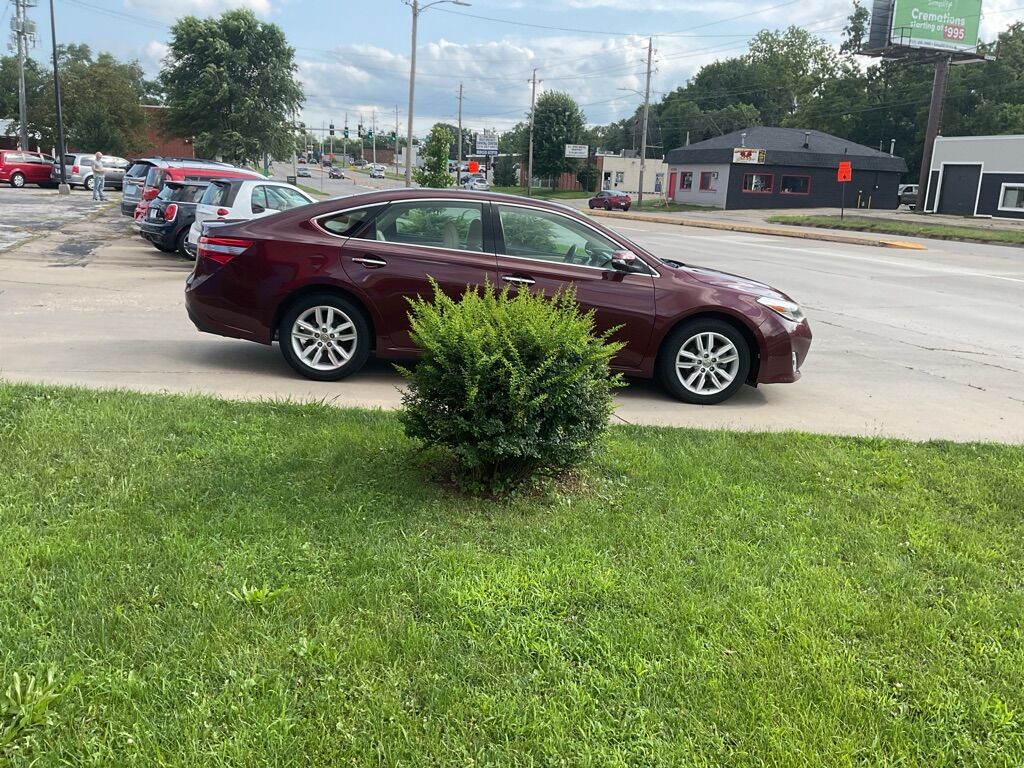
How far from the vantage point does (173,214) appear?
1614cm

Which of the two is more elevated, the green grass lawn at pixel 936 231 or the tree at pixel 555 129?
the tree at pixel 555 129

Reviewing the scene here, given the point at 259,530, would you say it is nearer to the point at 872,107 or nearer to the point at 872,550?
the point at 872,550

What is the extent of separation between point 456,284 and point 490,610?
399cm

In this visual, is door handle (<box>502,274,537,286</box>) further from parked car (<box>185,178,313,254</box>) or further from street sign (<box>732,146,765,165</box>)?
street sign (<box>732,146,765,165</box>)

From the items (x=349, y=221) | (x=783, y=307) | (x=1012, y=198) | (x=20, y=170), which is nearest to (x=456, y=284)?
(x=349, y=221)

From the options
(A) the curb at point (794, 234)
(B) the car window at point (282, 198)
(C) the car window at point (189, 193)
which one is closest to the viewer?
(B) the car window at point (282, 198)

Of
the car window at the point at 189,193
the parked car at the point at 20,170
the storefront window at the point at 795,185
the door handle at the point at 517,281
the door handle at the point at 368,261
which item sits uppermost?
the storefront window at the point at 795,185

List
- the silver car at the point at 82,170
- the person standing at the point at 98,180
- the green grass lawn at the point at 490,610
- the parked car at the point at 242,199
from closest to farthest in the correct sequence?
the green grass lawn at the point at 490,610
the parked car at the point at 242,199
the person standing at the point at 98,180
the silver car at the point at 82,170

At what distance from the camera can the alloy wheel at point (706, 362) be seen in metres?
6.86

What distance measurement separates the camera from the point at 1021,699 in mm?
2762

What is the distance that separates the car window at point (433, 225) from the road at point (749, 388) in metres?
1.27

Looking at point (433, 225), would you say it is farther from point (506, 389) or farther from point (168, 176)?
point (168, 176)

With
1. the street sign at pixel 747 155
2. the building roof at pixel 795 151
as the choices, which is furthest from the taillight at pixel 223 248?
the building roof at pixel 795 151

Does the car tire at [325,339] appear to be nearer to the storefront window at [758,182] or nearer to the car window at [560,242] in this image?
the car window at [560,242]
